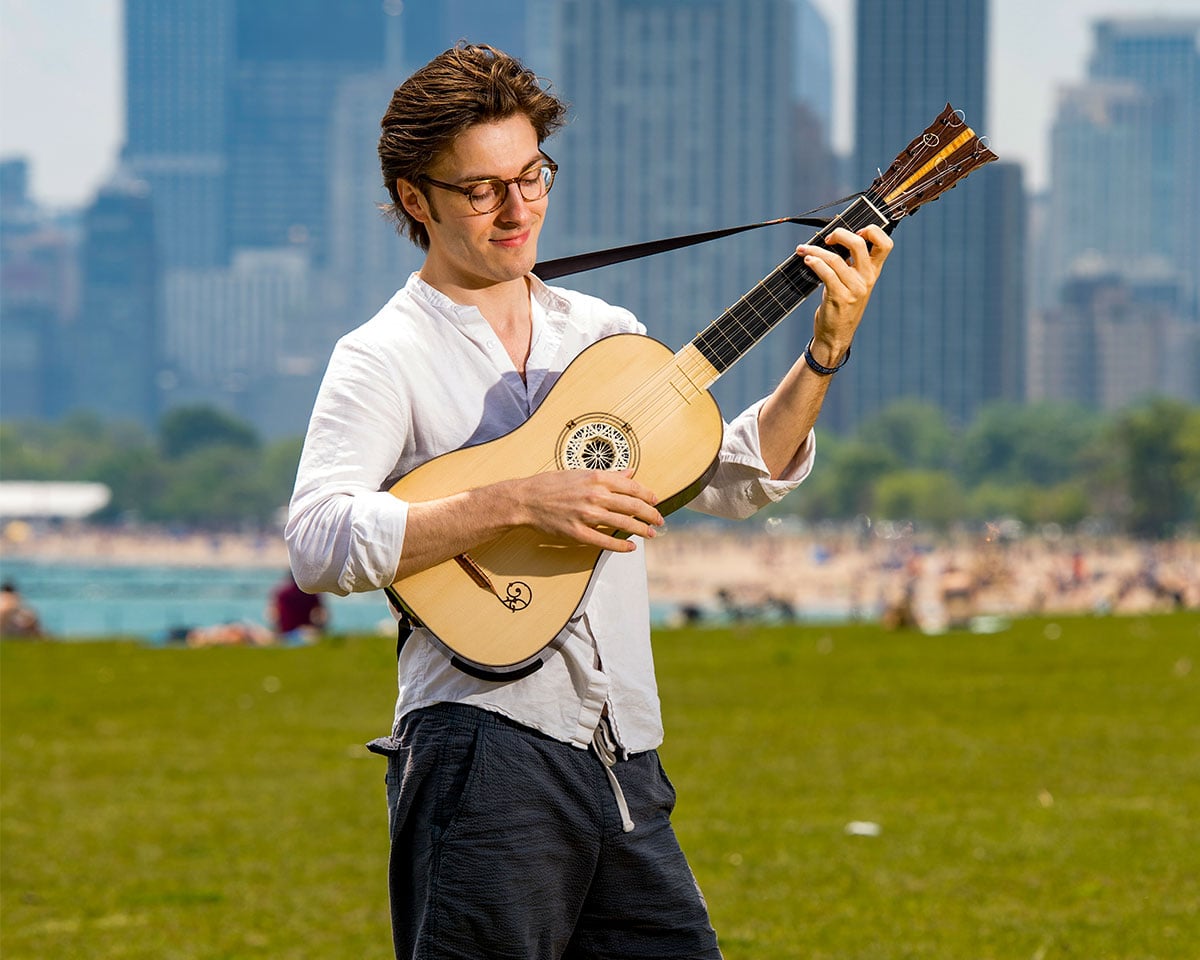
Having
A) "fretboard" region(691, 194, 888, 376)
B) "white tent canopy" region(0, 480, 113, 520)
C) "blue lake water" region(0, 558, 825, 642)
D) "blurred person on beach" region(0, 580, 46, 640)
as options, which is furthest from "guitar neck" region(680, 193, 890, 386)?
"white tent canopy" region(0, 480, 113, 520)

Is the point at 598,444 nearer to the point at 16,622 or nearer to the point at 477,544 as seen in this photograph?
the point at 477,544

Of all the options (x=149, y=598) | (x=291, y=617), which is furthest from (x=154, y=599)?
(x=291, y=617)

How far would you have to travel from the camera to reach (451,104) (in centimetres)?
329

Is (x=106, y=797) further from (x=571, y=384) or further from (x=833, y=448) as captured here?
(x=833, y=448)

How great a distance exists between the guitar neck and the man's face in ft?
1.22

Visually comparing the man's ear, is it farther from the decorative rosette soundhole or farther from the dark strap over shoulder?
the decorative rosette soundhole

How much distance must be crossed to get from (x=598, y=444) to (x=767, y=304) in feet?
1.37

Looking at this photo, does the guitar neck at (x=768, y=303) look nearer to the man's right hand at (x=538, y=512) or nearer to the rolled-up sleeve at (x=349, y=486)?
the man's right hand at (x=538, y=512)

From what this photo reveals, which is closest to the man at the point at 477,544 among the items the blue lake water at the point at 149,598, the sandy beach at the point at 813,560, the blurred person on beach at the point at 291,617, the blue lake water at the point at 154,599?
the blurred person on beach at the point at 291,617

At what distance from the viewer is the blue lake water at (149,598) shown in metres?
92.6

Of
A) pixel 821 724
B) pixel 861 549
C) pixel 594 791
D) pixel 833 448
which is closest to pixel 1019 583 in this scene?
pixel 861 549

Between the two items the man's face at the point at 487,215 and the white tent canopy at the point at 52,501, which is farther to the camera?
the white tent canopy at the point at 52,501

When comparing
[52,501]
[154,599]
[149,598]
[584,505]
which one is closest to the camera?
[584,505]

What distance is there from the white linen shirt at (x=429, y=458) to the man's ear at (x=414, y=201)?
0.39 feet
